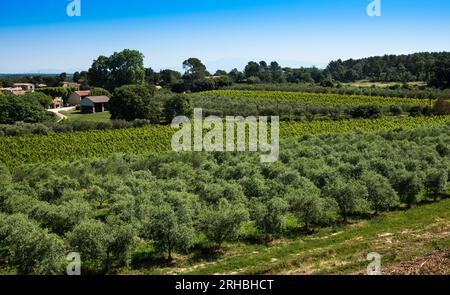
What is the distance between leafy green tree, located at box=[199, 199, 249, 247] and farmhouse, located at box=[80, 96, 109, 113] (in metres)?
73.0

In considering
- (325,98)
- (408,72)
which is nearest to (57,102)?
(325,98)

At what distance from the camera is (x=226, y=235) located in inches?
887

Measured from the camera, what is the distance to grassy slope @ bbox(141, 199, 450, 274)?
59.6 feet

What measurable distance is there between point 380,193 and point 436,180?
6.19 meters

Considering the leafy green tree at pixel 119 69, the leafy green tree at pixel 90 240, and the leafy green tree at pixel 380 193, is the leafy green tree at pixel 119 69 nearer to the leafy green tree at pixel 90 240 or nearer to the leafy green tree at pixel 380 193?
the leafy green tree at pixel 380 193

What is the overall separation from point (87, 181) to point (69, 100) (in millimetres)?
81497

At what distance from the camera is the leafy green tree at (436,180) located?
30516 millimetres

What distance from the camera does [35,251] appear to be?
18.5 metres

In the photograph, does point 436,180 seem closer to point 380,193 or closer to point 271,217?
point 380,193

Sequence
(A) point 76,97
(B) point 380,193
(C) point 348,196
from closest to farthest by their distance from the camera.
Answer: (C) point 348,196, (B) point 380,193, (A) point 76,97


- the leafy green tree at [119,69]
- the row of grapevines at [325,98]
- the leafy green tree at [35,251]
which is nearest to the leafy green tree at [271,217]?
the leafy green tree at [35,251]

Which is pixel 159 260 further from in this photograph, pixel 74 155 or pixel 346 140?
pixel 346 140
